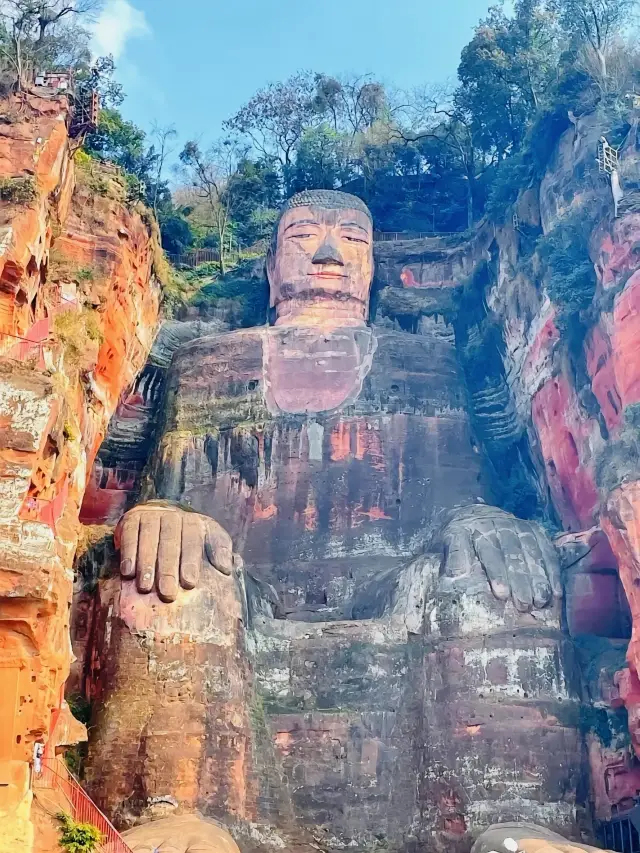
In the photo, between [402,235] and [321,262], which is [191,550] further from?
[402,235]

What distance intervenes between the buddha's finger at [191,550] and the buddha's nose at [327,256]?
31.6ft

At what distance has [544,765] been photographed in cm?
1557

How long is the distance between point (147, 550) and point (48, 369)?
3201 mm

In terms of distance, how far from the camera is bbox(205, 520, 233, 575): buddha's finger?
1698cm

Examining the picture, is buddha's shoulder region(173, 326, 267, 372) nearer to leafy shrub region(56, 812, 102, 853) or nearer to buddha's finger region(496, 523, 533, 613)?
buddha's finger region(496, 523, 533, 613)

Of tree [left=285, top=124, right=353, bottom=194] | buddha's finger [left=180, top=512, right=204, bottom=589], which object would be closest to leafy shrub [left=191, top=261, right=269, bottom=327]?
tree [left=285, top=124, right=353, bottom=194]

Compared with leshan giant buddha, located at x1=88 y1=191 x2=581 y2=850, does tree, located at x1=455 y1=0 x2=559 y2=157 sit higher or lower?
higher

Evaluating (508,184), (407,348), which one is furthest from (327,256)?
(508,184)

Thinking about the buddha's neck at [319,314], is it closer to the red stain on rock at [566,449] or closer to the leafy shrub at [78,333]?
the red stain on rock at [566,449]

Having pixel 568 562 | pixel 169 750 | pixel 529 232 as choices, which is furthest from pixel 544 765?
pixel 529 232

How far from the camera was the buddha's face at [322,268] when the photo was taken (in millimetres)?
24953

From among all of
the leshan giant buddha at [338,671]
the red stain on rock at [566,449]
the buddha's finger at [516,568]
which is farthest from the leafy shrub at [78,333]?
the red stain on rock at [566,449]

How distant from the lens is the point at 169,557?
1650 cm

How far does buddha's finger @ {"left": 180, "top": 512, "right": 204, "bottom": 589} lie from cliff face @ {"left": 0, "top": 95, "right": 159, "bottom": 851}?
176 centimetres
